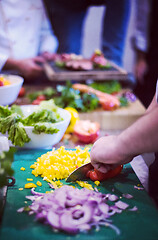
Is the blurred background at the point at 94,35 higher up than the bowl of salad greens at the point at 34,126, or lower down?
lower down

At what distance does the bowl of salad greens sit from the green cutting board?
39cm

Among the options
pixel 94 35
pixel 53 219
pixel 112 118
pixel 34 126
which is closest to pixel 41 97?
pixel 112 118

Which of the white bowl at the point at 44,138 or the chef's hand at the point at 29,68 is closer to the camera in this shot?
the white bowl at the point at 44,138

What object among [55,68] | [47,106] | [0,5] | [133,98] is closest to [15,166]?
[47,106]

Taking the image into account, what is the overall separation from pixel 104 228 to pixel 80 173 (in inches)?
18.1

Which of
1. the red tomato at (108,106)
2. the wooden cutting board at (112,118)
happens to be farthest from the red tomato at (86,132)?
the red tomato at (108,106)

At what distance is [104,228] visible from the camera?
1.38m

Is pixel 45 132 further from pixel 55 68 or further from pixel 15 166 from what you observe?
pixel 55 68

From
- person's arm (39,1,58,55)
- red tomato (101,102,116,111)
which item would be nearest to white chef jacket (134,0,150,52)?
person's arm (39,1,58,55)

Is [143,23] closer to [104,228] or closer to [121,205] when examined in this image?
[121,205]

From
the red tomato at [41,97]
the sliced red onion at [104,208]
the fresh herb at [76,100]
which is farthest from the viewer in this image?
the red tomato at [41,97]

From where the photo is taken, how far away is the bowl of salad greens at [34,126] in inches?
83.4

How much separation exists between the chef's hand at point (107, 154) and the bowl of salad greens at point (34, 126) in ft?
1.75

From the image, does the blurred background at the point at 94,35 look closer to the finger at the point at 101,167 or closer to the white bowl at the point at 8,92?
the white bowl at the point at 8,92
